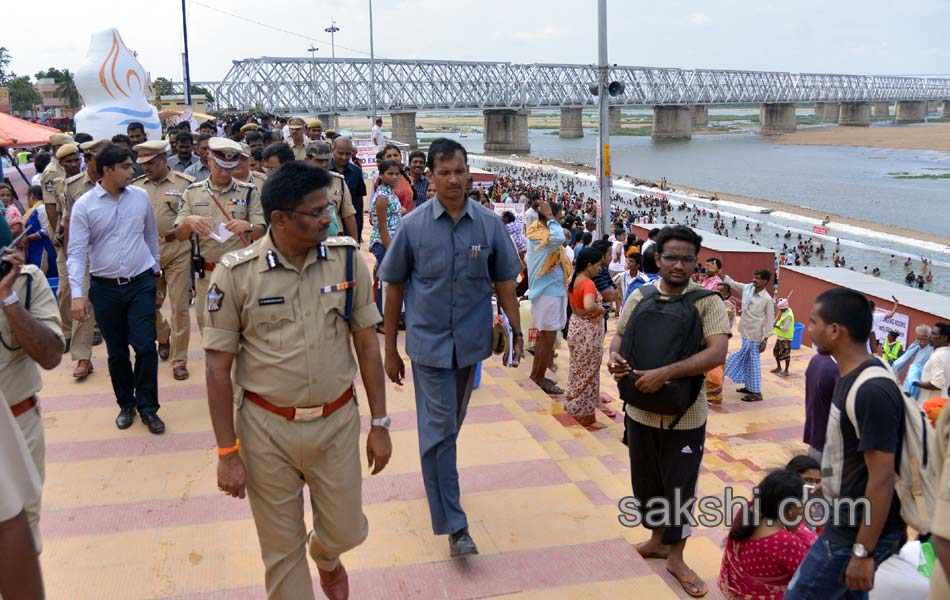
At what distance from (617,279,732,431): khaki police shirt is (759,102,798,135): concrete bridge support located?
139 meters

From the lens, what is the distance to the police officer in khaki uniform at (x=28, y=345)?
268cm

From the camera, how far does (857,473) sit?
278 centimetres

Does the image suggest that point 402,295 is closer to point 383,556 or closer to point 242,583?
point 383,556

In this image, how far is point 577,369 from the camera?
6.56 meters

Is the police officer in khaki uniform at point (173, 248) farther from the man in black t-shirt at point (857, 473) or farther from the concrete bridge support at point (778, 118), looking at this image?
the concrete bridge support at point (778, 118)

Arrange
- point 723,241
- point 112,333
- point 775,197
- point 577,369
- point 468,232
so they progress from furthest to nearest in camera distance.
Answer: point 775,197, point 723,241, point 577,369, point 112,333, point 468,232

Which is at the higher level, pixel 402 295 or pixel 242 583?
pixel 402 295

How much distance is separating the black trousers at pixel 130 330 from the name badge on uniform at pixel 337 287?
260 cm

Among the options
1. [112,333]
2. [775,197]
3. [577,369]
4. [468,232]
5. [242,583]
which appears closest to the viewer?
[242,583]

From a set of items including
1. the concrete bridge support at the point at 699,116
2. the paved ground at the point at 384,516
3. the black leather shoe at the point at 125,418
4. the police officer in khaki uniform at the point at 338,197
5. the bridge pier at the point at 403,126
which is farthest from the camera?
the concrete bridge support at the point at 699,116

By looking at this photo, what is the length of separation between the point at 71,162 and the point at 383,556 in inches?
193

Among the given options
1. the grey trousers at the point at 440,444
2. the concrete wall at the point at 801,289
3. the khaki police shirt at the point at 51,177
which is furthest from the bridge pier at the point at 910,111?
the grey trousers at the point at 440,444

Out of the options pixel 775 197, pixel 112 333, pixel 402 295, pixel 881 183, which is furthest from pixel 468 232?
pixel 881 183

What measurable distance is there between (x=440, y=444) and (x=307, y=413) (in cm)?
100
